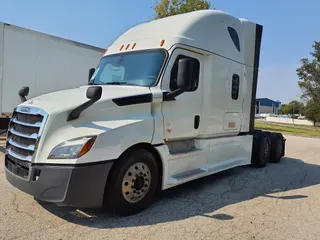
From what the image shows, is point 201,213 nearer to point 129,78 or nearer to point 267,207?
point 267,207

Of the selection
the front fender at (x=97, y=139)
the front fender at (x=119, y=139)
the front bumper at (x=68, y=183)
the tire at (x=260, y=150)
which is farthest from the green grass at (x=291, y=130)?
the front bumper at (x=68, y=183)

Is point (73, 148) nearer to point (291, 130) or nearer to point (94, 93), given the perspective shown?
point (94, 93)

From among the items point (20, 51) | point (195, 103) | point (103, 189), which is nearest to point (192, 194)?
point (195, 103)

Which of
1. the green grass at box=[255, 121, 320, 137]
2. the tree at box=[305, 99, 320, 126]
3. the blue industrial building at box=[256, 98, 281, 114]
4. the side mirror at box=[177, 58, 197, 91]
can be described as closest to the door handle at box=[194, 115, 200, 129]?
the side mirror at box=[177, 58, 197, 91]

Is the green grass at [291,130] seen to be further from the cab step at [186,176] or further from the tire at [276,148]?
the cab step at [186,176]

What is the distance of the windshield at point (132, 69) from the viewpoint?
4957 mm

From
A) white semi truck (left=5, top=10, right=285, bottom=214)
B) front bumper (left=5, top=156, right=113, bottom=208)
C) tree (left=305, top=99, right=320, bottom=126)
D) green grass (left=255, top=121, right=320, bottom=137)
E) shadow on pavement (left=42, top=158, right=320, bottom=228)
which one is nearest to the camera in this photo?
front bumper (left=5, top=156, right=113, bottom=208)

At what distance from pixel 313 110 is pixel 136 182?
175 feet

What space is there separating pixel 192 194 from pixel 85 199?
7.58ft

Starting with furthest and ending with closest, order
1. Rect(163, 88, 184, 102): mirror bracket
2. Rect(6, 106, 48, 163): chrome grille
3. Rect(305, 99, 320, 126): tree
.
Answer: Rect(305, 99, 320, 126): tree < Rect(163, 88, 184, 102): mirror bracket < Rect(6, 106, 48, 163): chrome grille

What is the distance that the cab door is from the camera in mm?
4973

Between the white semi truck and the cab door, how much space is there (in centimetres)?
2

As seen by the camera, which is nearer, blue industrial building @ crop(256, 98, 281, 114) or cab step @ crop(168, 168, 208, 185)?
cab step @ crop(168, 168, 208, 185)

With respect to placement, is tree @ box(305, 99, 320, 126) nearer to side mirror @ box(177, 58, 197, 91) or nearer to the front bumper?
side mirror @ box(177, 58, 197, 91)
